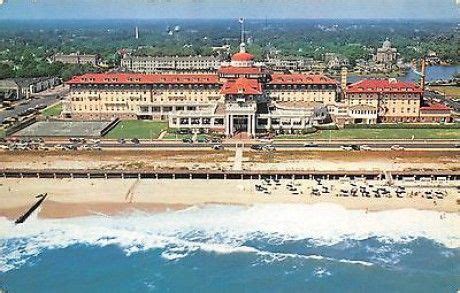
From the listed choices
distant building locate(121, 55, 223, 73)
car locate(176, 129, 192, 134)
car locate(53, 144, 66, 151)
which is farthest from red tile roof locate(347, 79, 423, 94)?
distant building locate(121, 55, 223, 73)

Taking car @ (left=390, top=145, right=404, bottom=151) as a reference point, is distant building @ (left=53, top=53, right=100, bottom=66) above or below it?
above

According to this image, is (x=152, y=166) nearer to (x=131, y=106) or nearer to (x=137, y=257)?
(x=137, y=257)

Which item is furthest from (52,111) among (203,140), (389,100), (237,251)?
(237,251)

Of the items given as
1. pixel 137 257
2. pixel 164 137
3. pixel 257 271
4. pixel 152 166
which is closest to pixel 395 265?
pixel 257 271

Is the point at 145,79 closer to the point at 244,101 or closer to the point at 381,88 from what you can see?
the point at 244,101

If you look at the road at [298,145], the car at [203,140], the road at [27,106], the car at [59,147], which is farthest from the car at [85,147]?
the road at [27,106]

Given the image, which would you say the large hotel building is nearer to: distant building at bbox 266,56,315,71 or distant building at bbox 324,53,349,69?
distant building at bbox 266,56,315,71
